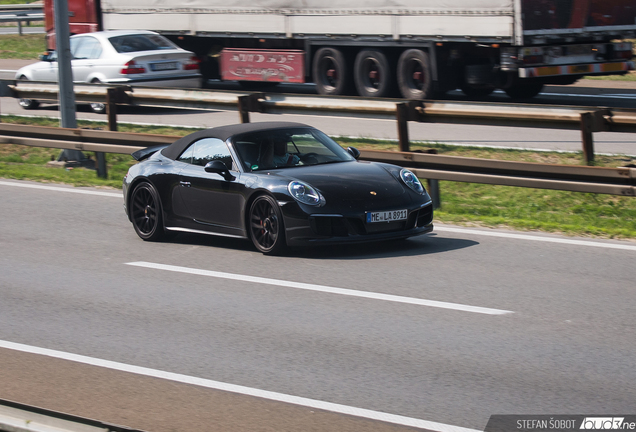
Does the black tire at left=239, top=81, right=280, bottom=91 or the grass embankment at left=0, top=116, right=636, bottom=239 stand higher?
the black tire at left=239, top=81, right=280, bottom=91

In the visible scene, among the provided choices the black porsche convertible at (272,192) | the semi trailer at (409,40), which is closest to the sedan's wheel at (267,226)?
the black porsche convertible at (272,192)

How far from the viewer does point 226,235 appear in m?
9.08

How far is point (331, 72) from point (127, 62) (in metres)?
4.38

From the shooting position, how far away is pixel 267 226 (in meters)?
8.72

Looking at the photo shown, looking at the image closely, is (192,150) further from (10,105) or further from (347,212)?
(10,105)

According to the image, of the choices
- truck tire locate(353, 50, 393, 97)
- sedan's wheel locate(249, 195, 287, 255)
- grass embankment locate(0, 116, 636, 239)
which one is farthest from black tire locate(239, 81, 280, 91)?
sedan's wheel locate(249, 195, 287, 255)

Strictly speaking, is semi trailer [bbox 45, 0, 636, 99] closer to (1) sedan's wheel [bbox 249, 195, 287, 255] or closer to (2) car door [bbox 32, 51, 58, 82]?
(2) car door [bbox 32, 51, 58, 82]

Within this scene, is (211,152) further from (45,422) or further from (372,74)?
(372,74)

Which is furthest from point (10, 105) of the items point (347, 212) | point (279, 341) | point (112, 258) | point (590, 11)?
point (279, 341)

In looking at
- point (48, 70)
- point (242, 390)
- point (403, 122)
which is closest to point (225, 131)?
point (403, 122)

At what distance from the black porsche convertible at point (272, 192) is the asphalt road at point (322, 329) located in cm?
25

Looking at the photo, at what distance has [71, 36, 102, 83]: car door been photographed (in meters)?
20.2

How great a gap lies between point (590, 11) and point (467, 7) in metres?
2.33

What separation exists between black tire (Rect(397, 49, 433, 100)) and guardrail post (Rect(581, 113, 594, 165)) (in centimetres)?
831
